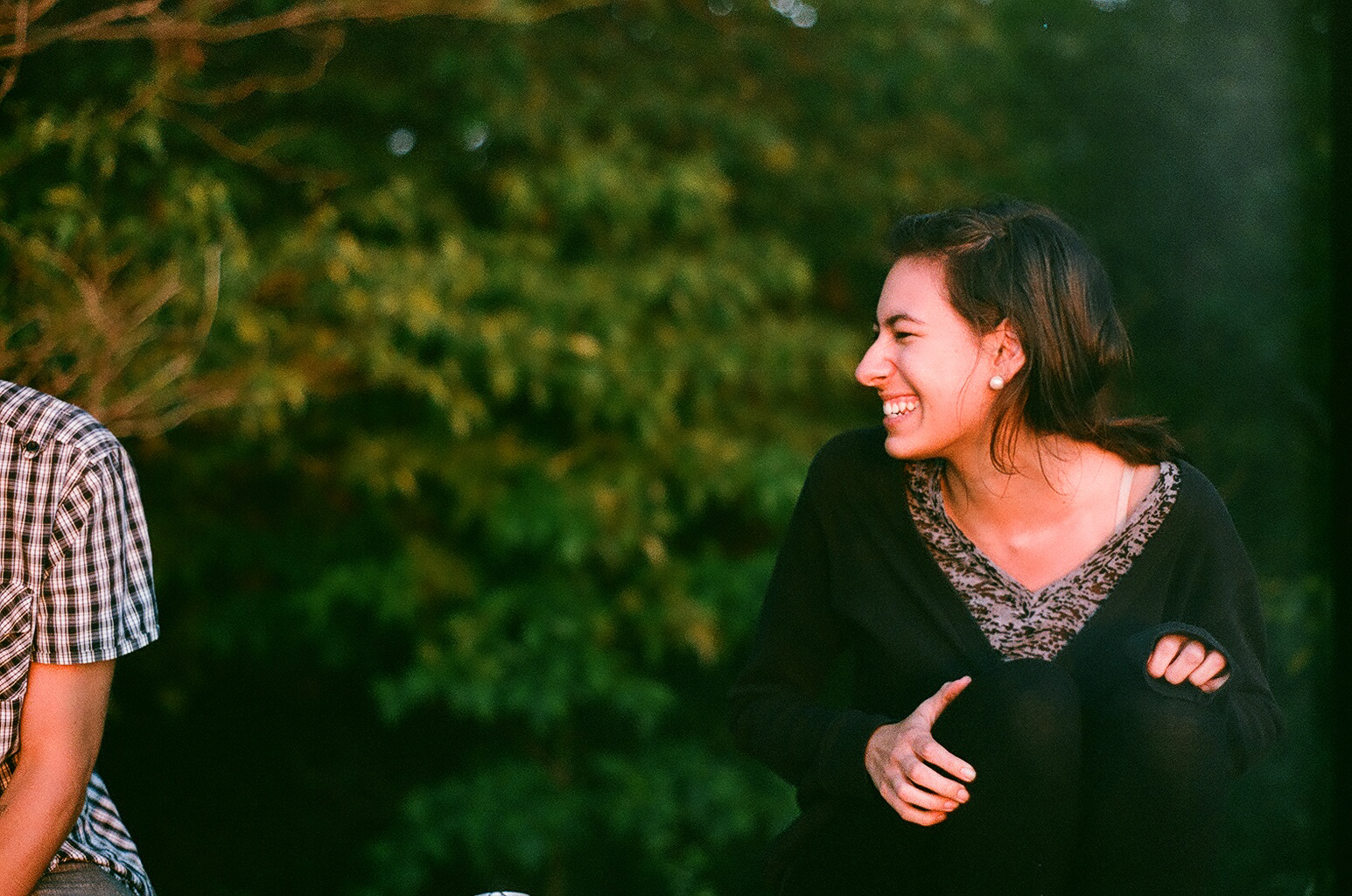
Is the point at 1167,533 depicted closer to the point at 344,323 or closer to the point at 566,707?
the point at 566,707

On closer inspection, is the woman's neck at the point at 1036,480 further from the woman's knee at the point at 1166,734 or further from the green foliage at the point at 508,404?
the green foliage at the point at 508,404

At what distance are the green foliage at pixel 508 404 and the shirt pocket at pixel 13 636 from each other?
1269 millimetres

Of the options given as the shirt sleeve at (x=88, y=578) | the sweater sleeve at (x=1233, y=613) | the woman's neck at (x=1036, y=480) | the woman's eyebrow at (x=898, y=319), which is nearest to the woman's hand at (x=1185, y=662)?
the sweater sleeve at (x=1233, y=613)

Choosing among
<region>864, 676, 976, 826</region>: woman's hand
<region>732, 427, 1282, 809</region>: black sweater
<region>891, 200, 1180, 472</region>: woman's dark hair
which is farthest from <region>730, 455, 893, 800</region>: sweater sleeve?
<region>891, 200, 1180, 472</region>: woman's dark hair

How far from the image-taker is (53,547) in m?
1.38

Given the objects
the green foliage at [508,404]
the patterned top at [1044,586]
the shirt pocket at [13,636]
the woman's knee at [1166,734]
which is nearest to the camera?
the woman's knee at [1166,734]

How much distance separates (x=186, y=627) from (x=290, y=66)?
1521mm

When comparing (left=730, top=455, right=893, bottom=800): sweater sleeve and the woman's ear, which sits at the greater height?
the woman's ear

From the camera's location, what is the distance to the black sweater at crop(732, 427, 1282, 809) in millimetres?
1485

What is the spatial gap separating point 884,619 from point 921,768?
0.30m

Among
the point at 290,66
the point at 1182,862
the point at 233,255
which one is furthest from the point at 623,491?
the point at 1182,862

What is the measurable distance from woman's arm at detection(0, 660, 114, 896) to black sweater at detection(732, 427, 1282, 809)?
0.79 m

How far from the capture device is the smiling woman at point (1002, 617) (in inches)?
50.9

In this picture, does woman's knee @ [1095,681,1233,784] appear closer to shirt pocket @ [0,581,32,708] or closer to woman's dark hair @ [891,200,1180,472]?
woman's dark hair @ [891,200,1180,472]
